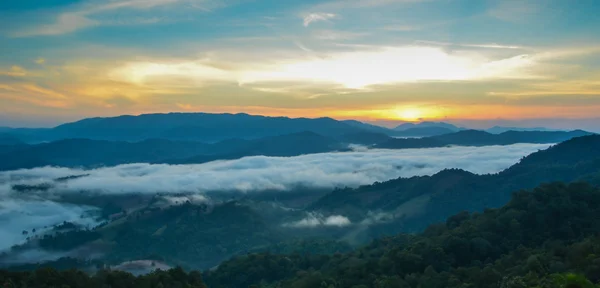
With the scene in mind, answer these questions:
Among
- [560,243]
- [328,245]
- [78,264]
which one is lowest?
[78,264]

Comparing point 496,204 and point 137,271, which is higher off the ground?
point 496,204

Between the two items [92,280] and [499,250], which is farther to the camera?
[499,250]

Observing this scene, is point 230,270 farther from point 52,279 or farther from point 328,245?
point 328,245

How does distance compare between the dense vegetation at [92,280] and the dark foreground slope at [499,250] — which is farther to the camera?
the dark foreground slope at [499,250]

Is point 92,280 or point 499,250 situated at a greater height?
point 92,280

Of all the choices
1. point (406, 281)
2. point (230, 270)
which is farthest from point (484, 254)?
point (230, 270)

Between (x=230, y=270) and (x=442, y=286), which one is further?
(x=230, y=270)

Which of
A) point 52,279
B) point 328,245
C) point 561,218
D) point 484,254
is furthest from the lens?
point 328,245

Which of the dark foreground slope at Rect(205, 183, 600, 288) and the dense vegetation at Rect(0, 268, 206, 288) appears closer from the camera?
the dense vegetation at Rect(0, 268, 206, 288)
